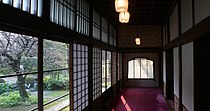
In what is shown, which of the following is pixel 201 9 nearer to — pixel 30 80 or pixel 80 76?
pixel 30 80

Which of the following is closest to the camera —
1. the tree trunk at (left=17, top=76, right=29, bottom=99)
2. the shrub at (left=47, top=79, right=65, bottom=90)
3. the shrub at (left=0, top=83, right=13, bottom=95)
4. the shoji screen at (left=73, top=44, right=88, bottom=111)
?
the shrub at (left=0, top=83, right=13, bottom=95)

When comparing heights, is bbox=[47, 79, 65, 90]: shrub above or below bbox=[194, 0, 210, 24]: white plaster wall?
below

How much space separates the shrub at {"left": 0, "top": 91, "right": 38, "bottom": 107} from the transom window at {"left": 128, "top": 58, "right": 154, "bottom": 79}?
12.4 meters

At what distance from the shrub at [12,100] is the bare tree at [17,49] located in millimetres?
60

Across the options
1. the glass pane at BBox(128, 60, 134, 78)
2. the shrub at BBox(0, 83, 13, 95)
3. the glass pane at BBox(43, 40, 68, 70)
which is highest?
the glass pane at BBox(43, 40, 68, 70)

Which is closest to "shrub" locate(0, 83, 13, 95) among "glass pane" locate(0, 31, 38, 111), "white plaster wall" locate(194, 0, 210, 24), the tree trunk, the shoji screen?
"glass pane" locate(0, 31, 38, 111)

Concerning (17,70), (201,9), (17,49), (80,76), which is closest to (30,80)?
(17,70)

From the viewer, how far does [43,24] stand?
2908 millimetres

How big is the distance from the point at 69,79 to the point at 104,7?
13.8 feet

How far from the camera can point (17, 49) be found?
Result: 248 cm

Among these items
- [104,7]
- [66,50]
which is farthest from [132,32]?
[66,50]

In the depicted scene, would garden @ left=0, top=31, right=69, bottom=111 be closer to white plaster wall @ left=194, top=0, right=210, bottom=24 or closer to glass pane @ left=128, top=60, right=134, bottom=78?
white plaster wall @ left=194, top=0, right=210, bottom=24

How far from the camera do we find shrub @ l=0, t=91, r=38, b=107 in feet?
7.26

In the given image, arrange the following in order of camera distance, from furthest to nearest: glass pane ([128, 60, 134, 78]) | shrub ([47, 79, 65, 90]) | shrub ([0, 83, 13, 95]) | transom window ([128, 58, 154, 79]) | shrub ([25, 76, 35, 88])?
glass pane ([128, 60, 134, 78]) < transom window ([128, 58, 154, 79]) < shrub ([47, 79, 65, 90]) < shrub ([25, 76, 35, 88]) < shrub ([0, 83, 13, 95])
